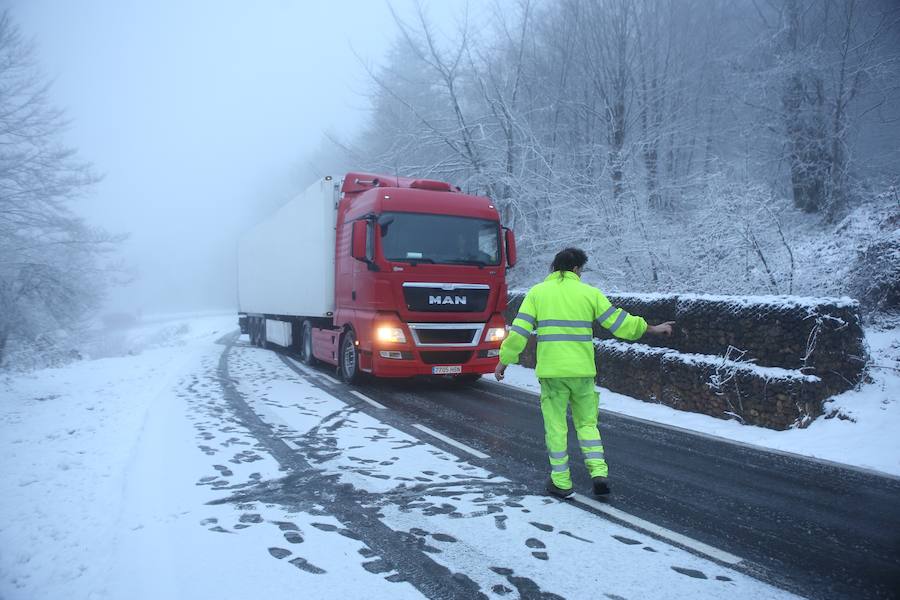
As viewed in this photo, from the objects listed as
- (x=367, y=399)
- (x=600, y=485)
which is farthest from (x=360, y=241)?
(x=600, y=485)

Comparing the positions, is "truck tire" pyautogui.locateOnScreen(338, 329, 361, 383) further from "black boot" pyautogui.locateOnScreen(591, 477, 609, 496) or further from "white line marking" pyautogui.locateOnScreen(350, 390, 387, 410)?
"black boot" pyautogui.locateOnScreen(591, 477, 609, 496)

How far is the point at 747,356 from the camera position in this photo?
7.25 m

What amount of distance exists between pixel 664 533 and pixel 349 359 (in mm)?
6916

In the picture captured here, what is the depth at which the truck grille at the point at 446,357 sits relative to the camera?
847 centimetres

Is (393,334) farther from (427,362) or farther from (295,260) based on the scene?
(295,260)

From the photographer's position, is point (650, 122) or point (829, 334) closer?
point (829, 334)

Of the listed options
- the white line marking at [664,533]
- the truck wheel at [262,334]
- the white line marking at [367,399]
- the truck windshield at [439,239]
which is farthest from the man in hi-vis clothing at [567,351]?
the truck wheel at [262,334]

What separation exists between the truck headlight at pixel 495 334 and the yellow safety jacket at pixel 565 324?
441cm

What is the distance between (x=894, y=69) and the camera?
13.5 meters

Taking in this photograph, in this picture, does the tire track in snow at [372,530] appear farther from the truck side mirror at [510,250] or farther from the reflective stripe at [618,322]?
the truck side mirror at [510,250]

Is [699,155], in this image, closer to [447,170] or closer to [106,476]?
[447,170]

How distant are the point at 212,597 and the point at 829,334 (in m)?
6.90

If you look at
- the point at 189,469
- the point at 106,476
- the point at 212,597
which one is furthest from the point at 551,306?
the point at 106,476

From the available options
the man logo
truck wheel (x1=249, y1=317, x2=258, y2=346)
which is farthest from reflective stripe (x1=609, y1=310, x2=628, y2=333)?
truck wheel (x1=249, y1=317, x2=258, y2=346)
